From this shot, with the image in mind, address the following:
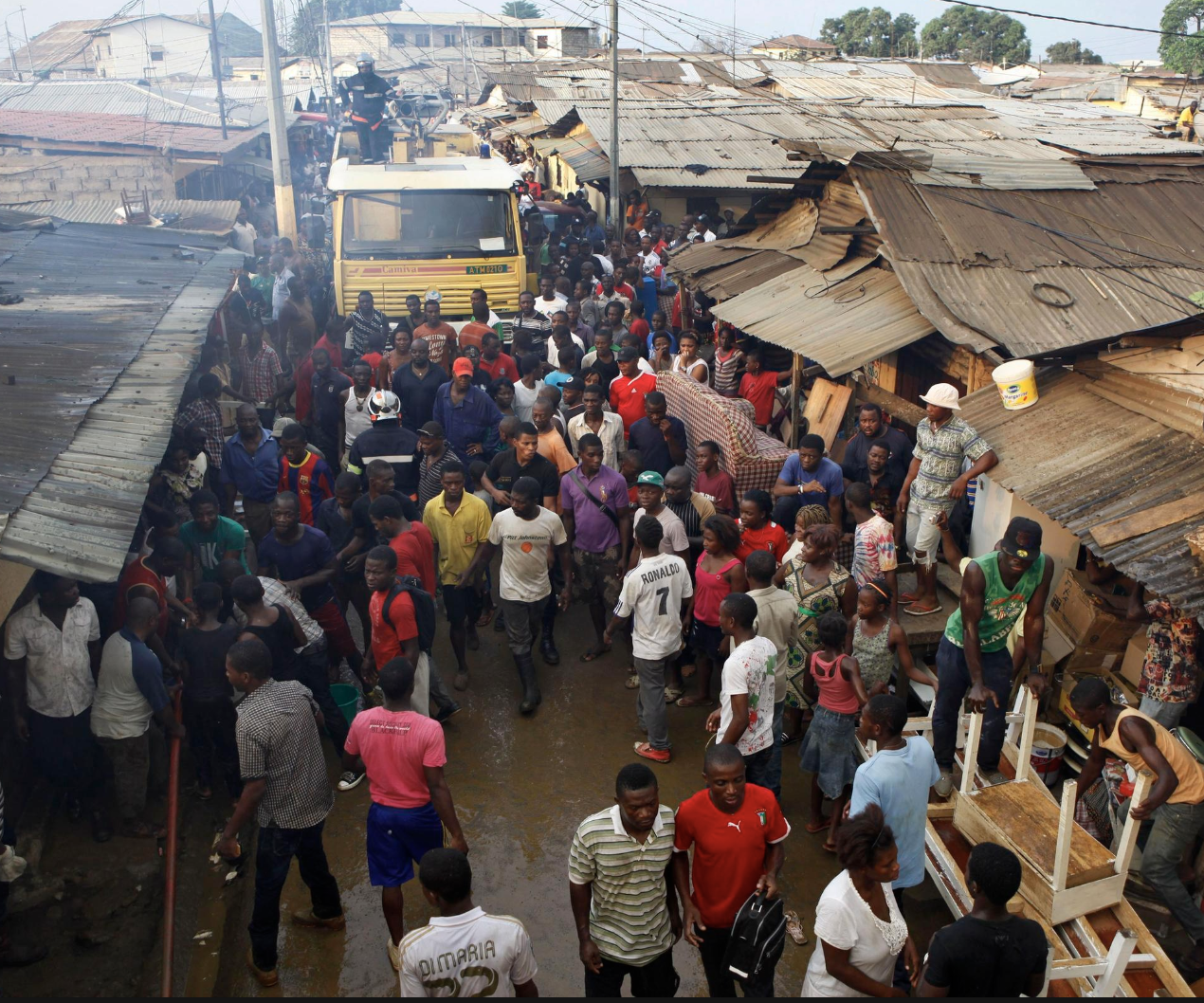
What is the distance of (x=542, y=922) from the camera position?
5324 mm

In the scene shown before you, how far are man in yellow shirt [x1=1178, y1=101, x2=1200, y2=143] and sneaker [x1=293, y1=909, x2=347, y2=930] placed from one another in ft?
69.8

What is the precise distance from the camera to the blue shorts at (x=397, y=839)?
185 inches

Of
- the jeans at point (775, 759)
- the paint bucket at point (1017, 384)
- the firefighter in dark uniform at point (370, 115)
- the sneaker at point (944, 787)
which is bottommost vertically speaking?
the sneaker at point (944, 787)

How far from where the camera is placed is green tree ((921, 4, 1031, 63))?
193ft

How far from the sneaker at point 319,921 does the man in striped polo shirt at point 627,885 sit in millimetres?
1812

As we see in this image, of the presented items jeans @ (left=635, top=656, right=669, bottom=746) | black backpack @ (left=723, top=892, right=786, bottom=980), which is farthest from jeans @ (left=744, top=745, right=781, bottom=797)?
black backpack @ (left=723, top=892, right=786, bottom=980)

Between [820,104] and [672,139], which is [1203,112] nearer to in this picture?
[820,104]

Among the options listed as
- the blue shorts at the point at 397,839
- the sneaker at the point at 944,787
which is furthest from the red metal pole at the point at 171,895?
the sneaker at the point at 944,787

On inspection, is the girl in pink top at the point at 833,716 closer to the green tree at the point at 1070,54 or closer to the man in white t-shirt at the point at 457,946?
the man in white t-shirt at the point at 457,946

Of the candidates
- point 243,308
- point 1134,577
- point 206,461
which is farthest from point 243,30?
point 1134,577

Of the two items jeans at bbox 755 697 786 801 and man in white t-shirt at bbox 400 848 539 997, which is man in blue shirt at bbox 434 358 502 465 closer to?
jeans at bbox 755 697 786 801

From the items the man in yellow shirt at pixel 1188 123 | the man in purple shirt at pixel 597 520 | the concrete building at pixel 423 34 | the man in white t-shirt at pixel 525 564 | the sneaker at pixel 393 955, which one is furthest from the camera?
the concrete building at pixel 423 34

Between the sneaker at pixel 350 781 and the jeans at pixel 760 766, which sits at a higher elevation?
the jeans at pixel 760 766

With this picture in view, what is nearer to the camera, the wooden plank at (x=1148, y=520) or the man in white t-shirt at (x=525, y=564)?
the wooden plank at (x=1148, y=520)
